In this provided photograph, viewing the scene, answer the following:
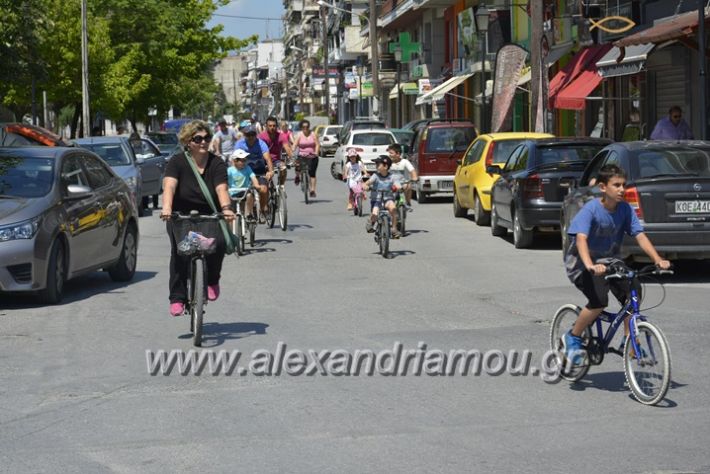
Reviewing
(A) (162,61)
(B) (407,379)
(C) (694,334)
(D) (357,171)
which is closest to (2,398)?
(B) (407,379)

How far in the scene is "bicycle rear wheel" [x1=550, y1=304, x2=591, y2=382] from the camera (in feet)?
28.0

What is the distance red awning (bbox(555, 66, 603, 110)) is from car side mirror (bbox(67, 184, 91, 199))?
18281 millimetres

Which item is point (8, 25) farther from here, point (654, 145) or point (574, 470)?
point (574, 470)

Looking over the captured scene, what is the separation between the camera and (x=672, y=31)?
22641mm

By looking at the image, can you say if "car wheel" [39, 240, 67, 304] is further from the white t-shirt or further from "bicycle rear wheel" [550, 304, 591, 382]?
the white t-shirt

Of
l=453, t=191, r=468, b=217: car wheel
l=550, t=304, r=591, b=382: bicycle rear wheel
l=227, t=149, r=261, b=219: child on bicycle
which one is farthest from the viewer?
l=453, t=191, r=468, b=217: car wheel

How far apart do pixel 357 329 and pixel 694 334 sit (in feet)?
9.06

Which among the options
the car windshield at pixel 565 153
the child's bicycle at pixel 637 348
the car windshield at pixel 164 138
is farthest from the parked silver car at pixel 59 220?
the car windshield at pixel 164 138

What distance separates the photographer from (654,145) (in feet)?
48.2

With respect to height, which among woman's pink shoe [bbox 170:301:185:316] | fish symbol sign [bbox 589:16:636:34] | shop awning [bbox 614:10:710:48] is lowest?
woman's pink shoe [bbox 170:301:185:316]

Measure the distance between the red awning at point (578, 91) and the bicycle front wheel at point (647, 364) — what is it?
22.6 meters

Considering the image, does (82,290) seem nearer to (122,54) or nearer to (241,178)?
(241,178)

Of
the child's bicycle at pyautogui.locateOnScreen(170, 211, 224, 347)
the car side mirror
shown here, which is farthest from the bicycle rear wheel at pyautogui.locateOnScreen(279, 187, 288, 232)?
the child's bicycle at pyautogui.locateOnScreen(170, 211, 224, 347)

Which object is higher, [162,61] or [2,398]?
[162,61]
